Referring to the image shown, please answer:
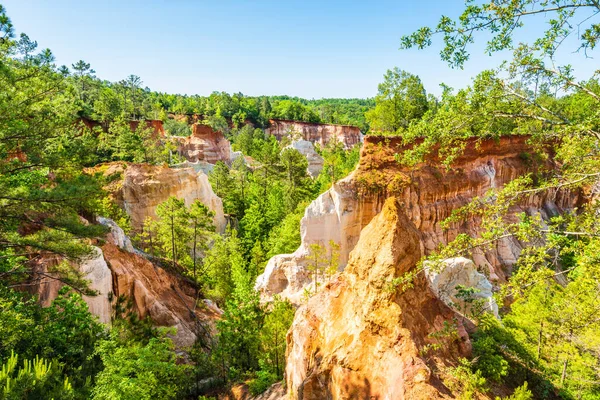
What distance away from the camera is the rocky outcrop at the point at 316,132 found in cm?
7888

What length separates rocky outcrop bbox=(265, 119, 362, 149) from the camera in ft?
259

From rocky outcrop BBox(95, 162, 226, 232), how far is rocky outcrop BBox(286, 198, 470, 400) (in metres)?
21.1

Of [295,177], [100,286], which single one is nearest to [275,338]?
[100,286]

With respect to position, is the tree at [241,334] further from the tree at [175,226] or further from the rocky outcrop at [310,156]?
the rocky outcrop at [310,156]

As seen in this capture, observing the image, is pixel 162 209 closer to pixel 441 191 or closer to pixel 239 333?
pixel 239 333

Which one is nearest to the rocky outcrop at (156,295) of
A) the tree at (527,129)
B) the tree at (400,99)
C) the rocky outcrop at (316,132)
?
the tree at (527,129)

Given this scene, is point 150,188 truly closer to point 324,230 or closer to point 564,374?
point 324,230

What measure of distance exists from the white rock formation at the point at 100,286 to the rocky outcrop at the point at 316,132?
214 ft

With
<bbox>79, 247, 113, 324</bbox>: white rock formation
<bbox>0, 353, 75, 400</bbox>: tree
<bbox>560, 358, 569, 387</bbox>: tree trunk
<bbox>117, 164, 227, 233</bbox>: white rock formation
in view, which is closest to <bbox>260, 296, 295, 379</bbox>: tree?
<bbox>79, 247, 113, 324</bbox>: white rock formation

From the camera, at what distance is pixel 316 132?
84.9 metres

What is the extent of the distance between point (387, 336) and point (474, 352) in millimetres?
2871

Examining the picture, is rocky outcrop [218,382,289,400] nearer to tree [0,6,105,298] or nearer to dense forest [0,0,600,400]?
dense forest [0,0,600,400]

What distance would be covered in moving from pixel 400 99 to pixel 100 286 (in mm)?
25062

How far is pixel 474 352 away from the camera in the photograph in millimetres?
8531
